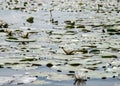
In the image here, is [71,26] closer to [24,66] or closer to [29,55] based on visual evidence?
[29,55]

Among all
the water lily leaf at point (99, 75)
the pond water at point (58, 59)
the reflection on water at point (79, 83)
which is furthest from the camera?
the water lily leaf at point (99, 75)

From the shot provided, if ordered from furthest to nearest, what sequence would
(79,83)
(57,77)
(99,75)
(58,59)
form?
(58,59)
(99,75)
(57,77)
(79,83)

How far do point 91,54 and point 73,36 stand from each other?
6.92 feet

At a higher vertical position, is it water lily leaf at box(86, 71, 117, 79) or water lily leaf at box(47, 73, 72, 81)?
water lily leaf at box(47, 73, 72, 81)

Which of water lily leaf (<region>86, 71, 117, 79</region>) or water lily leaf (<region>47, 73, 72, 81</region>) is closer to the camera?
water lily leaf (<region>47, 73, 72, 81</region>)

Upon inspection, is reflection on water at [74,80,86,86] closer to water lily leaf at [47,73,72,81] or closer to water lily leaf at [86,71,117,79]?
water lily leaf at [47,73,72,81]

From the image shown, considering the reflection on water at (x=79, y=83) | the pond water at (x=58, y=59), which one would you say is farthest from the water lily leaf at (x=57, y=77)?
the reflection on water at (x=79, y=83)

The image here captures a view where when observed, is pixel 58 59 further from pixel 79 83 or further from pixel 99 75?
pixel 79 83

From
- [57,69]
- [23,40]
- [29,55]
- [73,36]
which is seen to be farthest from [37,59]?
[73,36]

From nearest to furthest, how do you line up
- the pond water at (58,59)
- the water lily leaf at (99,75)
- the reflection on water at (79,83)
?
the reflection on water at (79,83), the pond water at (58,59), the water lily leaf at (99,75)

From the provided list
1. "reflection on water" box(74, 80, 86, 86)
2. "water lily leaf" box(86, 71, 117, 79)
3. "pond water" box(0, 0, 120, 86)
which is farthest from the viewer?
"water lily leaf" box(86, 71, 117, 79)

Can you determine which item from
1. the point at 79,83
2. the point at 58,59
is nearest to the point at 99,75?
the point at 79,83

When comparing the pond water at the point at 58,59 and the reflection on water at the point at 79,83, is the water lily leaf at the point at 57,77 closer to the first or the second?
the pond water at the point at 58,59

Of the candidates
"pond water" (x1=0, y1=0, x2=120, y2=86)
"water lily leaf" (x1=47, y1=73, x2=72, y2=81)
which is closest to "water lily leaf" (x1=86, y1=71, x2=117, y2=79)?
"pond water" (x1=0, y1=0, x2=120, y2=86)
